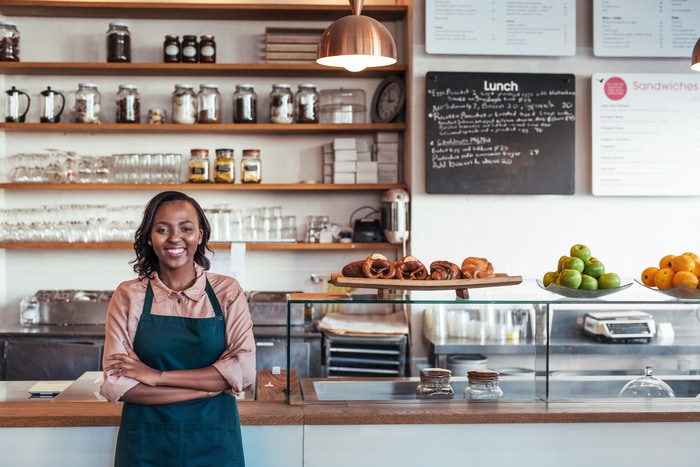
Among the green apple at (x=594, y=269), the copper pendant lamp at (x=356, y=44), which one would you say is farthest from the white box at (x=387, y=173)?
the green apple at (x=594, y=269)

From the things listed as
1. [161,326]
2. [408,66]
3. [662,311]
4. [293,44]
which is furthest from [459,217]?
[161,326]

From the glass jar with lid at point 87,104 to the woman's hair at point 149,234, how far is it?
112 inches

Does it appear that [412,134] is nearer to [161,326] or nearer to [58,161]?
[58,161]

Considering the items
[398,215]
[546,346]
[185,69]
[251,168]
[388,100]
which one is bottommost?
[546,346]

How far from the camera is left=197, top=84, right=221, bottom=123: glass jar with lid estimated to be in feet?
15.5

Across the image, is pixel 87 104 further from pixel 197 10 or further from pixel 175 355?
pixel 175 355

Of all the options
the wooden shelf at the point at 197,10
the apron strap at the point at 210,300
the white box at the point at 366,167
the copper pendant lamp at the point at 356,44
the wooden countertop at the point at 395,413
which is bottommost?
the wooden countertop at the point at 395,413

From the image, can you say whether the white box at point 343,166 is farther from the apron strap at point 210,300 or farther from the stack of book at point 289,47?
Answer: the apron strap at point 210,300

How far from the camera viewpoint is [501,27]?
4422 millimetres

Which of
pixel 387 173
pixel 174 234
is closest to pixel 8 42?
pixel 387 173

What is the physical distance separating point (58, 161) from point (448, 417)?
3258 millimetres

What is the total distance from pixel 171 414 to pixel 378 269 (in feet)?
2.87

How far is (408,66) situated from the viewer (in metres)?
4.68

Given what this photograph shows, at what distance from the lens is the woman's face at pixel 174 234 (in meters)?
2.04
